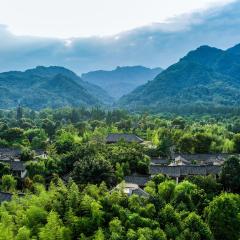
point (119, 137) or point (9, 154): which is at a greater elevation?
point (119, 137)

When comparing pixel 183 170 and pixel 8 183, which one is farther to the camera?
pixel 183 170

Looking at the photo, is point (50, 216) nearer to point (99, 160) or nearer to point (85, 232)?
point (85, 232)

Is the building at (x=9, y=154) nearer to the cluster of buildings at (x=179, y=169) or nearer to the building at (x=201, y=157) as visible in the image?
Answer: the cluster of buildings at (x=179, y=169)

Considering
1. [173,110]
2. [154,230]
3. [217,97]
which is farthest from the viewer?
[217,97]

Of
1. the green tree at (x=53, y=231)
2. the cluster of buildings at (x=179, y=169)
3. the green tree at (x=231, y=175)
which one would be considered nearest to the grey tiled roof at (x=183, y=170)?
the cluster of buildings at (x=179, y=169)

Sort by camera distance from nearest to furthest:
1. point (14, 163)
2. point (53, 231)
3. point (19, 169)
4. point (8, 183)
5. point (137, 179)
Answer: point (53, 231) → point (137, 179) → point (8, 183) → point (19, 169) → point (14, 163)

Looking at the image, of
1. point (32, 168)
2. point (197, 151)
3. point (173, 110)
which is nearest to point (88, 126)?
point (197, 151)

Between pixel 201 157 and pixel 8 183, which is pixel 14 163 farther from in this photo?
pixel 201 157

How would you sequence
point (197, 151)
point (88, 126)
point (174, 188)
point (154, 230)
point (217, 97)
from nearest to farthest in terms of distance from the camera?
1. point (154, 230)
2. point (174, 188)
3. point (197, 151)
4. point (88, 126)
5. point (217, 97)

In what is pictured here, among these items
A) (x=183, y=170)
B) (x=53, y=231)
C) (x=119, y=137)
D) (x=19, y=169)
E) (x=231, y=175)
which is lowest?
(x=19, y=169)

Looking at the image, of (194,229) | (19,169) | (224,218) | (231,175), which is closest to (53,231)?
(194,229)

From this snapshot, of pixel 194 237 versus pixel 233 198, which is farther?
pixel 233 198
